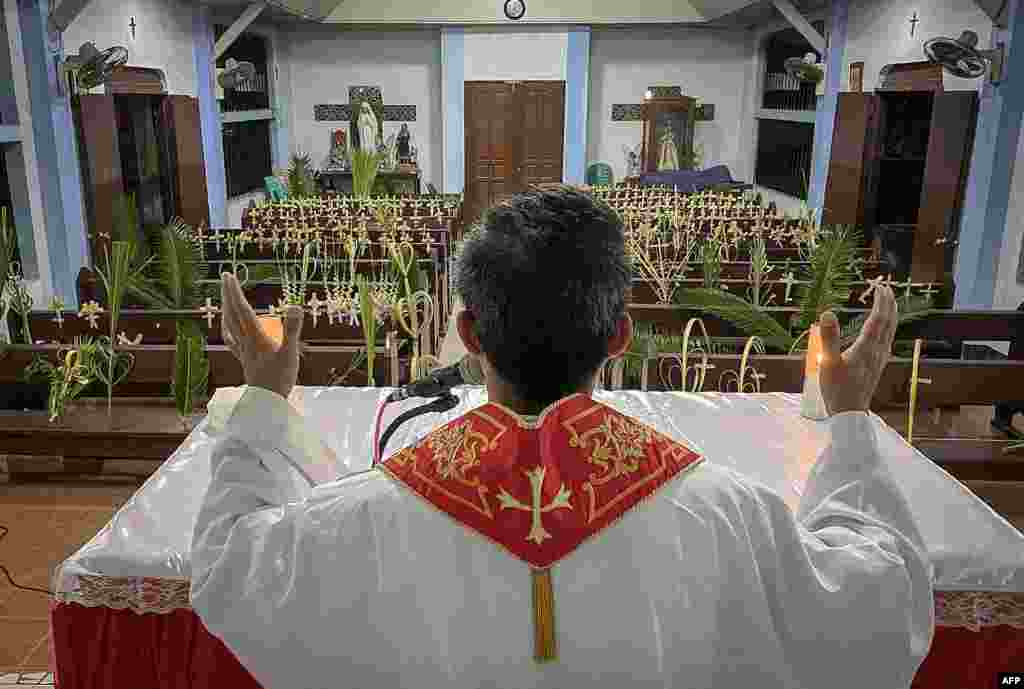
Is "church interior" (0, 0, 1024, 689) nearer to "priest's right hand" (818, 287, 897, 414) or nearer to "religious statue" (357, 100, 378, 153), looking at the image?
"religious statue" (357, 100, 378, 153)

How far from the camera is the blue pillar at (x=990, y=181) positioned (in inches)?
218

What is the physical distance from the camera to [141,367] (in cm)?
357

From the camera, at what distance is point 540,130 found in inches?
504

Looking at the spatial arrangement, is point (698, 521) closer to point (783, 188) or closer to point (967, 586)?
point (967, 586)

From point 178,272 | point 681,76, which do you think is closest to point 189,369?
point 178,272

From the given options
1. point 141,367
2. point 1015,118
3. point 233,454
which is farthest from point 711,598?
point 1015,118

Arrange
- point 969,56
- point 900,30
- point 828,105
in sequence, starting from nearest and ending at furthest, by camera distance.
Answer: point 969,56, point 900,30, point 828,105

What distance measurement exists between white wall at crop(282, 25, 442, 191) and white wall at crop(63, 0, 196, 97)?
3.64 meters

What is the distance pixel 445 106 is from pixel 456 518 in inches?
481

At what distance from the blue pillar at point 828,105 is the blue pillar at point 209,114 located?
6668 mm

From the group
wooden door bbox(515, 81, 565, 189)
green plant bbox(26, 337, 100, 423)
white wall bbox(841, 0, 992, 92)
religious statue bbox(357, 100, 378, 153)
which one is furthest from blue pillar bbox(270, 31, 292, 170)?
green plant bbox(26, 337, 100, 423)

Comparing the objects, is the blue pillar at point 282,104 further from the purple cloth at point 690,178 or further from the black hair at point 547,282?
the black hair at point 547,282

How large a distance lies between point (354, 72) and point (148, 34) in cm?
493

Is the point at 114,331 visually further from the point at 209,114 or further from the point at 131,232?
the point at 209,114
